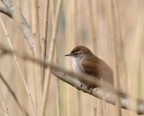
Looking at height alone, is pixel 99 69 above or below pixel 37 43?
below

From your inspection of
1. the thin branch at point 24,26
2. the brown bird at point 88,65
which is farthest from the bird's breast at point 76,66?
the thin branch at point 24,26

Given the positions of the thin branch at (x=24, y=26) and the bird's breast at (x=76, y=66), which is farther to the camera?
the bird's breast at (x=76, y=66)

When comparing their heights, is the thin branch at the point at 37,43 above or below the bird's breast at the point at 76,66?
above

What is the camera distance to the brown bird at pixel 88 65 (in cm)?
213

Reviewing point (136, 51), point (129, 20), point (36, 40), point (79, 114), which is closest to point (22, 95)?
point (79, 114)

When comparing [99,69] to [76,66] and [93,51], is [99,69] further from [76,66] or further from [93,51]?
[93,51]

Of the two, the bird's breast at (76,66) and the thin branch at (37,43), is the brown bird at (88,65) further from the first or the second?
the thin branch at (37,43)

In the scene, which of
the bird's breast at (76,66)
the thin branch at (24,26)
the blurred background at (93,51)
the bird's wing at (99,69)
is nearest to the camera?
the blurred background at (93,51)

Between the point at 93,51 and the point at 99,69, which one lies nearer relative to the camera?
the point at 93,51

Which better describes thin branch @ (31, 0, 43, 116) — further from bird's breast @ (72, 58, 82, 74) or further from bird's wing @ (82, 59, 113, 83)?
bird's breast @ (72, 58, 82, 74)

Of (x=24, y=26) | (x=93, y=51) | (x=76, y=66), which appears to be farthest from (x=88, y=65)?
(x=24, y=26)

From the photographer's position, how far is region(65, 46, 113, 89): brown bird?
2135mm

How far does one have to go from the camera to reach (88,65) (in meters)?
2.37

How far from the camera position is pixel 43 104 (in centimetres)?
150
